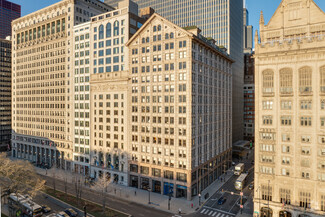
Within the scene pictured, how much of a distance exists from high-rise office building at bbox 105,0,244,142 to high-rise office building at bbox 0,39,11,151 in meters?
93.9

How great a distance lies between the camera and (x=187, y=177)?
7038 cm

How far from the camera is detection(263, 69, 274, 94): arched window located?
56844mm

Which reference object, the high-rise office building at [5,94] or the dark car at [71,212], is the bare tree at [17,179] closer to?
the dark car at [71,212]

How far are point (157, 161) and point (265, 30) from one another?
47553 mm

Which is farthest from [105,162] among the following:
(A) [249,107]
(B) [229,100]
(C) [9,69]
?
(A) [249,107]

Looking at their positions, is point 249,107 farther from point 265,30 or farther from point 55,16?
point 55,16

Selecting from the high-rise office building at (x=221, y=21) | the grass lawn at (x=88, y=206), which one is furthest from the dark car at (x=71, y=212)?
the high-rise office building at (x=221, y=21)

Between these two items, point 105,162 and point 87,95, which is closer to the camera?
point 105,162

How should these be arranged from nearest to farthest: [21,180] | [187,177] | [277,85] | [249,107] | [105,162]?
[277,85] → [21,180] → [187,177] → [105,162] → [249,107]

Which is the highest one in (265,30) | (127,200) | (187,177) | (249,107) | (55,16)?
(55,16)

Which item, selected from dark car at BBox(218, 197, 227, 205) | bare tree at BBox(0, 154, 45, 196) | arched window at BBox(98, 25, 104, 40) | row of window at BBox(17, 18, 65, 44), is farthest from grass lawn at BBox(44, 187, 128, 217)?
row of window at BBox(17, 18, 65, 44)

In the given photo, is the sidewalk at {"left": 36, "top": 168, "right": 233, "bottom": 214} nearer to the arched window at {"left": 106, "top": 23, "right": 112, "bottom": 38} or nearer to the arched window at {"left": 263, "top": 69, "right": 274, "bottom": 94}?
the arched window at {"left": 263, "top": 69, "right": 274, "bottom": 94}

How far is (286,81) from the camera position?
55406 mm

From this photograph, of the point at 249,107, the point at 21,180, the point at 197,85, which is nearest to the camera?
the point at 21,180
